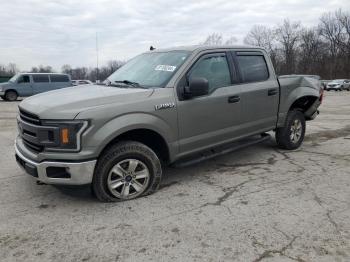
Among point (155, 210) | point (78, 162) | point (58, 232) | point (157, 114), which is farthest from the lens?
point (157, 114)

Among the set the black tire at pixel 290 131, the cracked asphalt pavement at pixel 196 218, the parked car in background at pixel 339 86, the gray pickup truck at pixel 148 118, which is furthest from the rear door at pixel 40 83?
the parked car in background at pixel 339 86

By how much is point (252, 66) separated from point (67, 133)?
10.7 feet

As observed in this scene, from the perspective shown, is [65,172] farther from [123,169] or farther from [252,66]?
[252,66]

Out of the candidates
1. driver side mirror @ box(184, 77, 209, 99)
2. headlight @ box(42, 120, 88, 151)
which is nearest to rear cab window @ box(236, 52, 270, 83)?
driver side mirror @ box(184, 77, 209, 99)

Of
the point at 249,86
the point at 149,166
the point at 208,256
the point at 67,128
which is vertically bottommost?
the point at 208,256

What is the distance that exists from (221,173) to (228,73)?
58.3 inches

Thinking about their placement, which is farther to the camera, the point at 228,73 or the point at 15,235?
the point at 228,73

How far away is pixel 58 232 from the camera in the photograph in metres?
3.44

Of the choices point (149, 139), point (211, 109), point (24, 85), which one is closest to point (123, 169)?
point (149, 139)

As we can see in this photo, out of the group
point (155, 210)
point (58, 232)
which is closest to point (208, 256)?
point (155, 210)

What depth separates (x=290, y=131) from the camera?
6441 millimetres

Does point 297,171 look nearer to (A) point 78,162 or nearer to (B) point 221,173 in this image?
(B) point 221,173

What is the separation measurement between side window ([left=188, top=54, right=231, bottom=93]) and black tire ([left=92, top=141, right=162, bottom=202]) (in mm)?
1226

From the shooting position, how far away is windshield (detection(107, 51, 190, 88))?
4.61 metres
